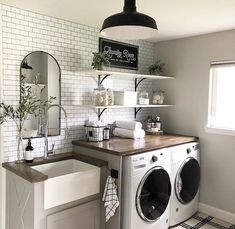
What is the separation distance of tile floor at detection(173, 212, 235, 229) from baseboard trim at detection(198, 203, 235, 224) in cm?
4

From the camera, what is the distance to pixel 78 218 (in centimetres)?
212

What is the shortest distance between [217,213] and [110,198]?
1.57 m

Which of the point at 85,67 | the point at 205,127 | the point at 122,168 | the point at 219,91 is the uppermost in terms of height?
the point at 85,67

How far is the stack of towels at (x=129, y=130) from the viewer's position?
112 inches

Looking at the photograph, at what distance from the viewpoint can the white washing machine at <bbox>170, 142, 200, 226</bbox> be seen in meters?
2.76

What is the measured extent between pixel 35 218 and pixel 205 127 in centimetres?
214

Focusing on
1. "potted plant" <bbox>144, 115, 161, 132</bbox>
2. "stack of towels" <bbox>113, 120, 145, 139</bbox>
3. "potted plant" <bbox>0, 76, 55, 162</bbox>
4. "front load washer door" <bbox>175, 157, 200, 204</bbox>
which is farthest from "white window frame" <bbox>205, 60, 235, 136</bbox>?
"potted plant" <bbox>0, 76, 55, 162</bbox>

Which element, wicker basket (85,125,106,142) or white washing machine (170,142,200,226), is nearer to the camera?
wicker basket (85,125,106,142)

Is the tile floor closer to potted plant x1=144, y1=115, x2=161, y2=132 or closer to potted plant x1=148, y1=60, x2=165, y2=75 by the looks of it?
potted plant x1=144, y1=115, x2=161, y2=132

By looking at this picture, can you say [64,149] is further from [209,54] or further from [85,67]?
[209,54]

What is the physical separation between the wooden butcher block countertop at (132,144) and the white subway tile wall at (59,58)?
12.8 inches

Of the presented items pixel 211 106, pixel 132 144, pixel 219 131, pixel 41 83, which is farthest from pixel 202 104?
pixel 41 83

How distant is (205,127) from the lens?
3.05 meters

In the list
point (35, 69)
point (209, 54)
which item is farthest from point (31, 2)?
point (209, 54)
